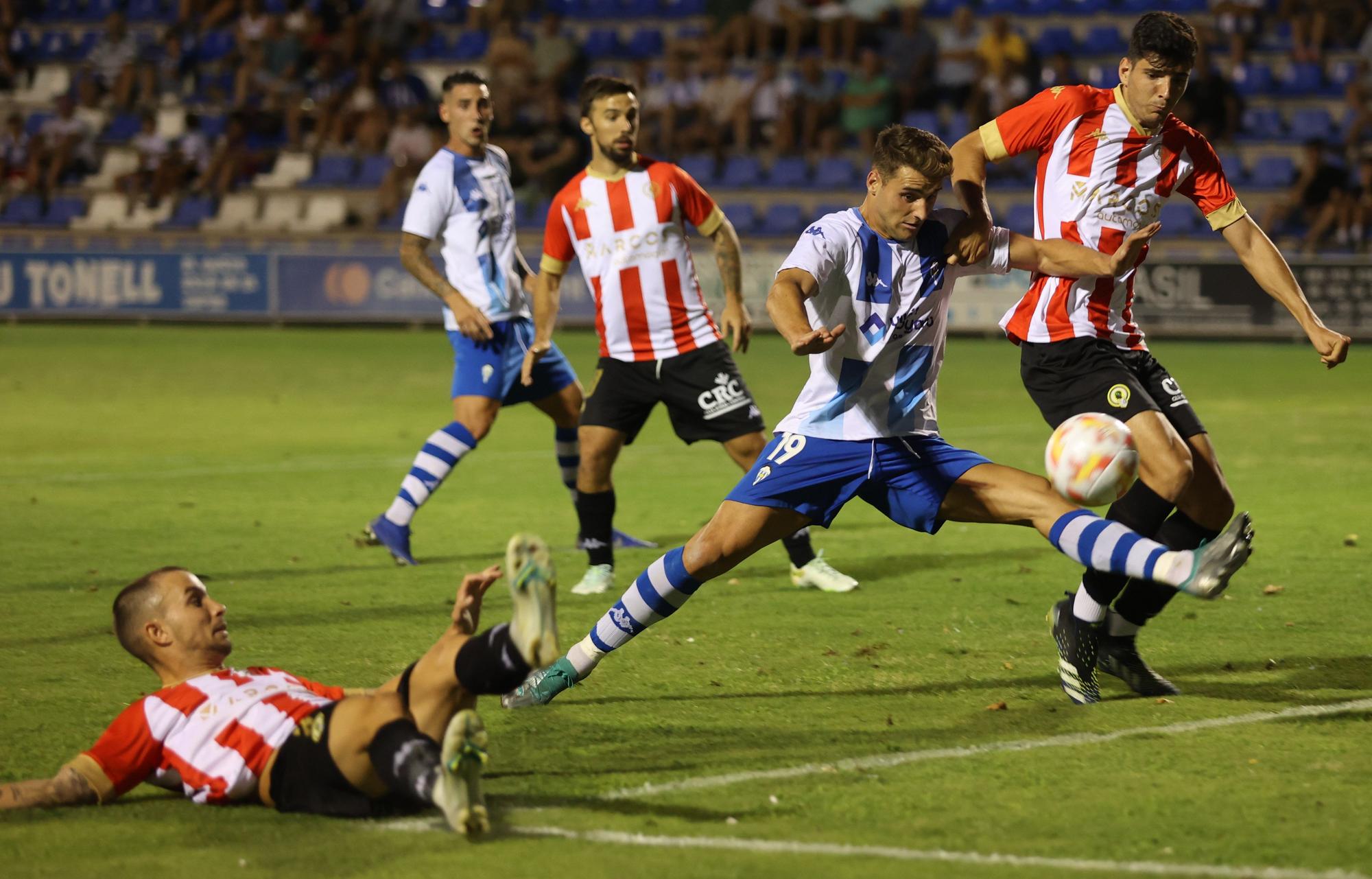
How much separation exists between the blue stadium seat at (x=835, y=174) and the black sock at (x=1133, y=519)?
1849cm

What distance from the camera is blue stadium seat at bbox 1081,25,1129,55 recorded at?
23.9 m

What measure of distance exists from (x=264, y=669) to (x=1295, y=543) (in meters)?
5.64

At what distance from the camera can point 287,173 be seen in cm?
2691

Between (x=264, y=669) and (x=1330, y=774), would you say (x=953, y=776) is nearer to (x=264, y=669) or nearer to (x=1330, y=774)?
(x=1330, y=774)

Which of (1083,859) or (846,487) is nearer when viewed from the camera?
(1083,859)

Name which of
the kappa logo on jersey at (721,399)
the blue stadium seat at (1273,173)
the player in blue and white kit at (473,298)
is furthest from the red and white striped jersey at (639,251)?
the blue stadium seat at (1273,173)

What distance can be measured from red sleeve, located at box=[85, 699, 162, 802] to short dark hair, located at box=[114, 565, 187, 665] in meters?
0.27

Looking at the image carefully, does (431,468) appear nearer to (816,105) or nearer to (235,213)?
(816,105)

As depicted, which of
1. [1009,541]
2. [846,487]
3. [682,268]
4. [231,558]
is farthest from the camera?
[1009,541]

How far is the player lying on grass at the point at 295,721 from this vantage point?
3910mm

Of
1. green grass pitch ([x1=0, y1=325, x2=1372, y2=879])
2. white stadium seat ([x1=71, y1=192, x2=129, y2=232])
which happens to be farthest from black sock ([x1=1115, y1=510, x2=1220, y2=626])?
white stadium seat ([x1=71, y1=192, x2=129, y2=232])

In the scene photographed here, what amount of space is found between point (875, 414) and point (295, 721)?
1.98 meters

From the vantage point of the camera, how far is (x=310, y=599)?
7117mm

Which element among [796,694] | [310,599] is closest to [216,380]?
[310,599]
